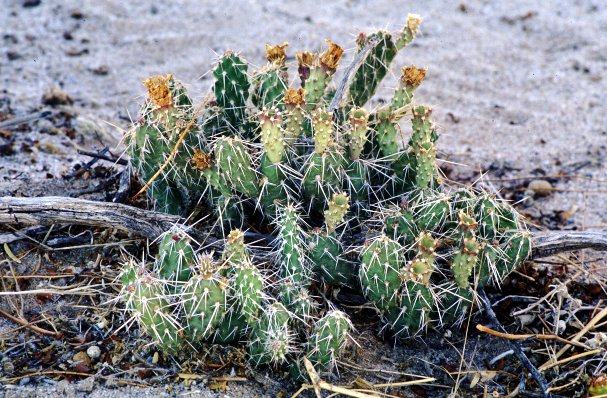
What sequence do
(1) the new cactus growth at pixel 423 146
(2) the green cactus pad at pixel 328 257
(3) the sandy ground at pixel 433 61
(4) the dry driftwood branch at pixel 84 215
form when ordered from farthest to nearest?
(3) the sandy ground at pixel 433 61
(4) the dry driftwood branch at pixel 84 215
(1) the new cactus growth at pixel 423 146
(2) the green cactus pad at pixel 328 257

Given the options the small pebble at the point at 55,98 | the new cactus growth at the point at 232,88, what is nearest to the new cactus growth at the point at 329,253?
the new cactus growth at the point at 232,88

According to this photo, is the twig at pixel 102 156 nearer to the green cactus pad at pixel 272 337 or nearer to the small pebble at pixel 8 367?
the small pebble at pixel 8 367

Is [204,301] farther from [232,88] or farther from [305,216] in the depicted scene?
[232,88]

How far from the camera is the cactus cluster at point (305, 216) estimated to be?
242 centimetres

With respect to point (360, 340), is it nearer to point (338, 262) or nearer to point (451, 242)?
point (338, 262)

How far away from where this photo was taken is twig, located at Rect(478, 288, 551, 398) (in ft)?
8.30

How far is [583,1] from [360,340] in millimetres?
5208

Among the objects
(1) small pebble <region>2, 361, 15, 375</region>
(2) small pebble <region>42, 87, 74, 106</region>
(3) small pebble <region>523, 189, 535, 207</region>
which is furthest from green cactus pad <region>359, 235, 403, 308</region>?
(2) small pebble <region>42, 87, 74, 106</region>

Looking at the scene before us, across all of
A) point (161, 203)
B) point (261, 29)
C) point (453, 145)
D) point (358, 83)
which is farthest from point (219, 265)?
point (261, 29)

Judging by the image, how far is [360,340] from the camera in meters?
2.80

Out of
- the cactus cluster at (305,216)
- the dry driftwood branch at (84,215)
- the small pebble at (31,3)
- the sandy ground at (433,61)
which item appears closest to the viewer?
the cactus cluster at (305,216)

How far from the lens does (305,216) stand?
9.14 ft

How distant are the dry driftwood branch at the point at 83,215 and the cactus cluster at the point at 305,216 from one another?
13 cm

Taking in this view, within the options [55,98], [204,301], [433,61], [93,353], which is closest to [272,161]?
[204,301]
